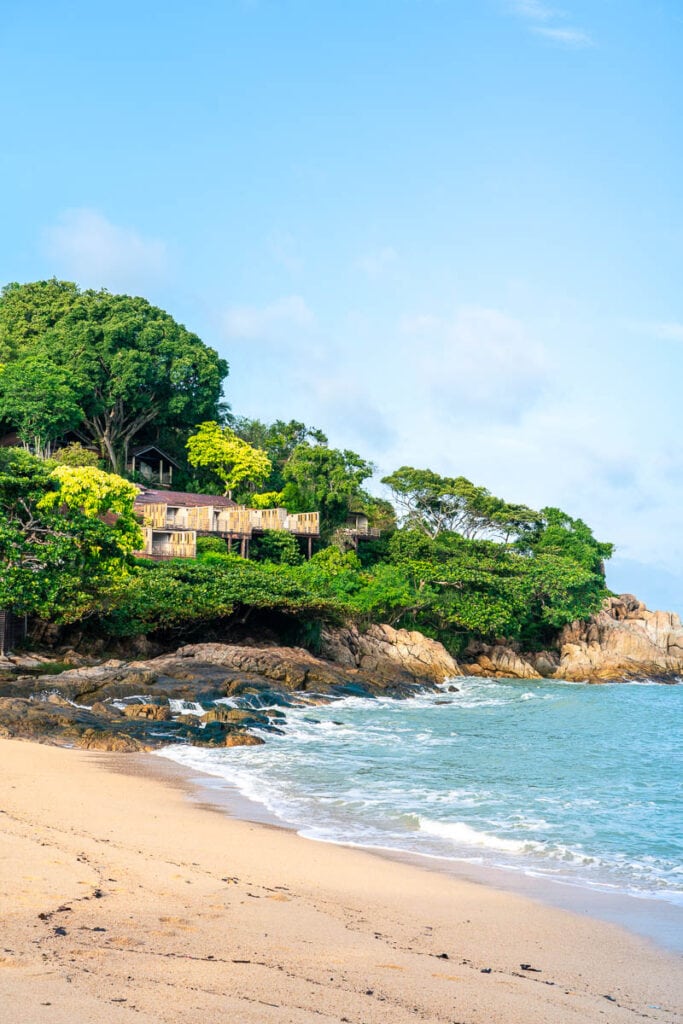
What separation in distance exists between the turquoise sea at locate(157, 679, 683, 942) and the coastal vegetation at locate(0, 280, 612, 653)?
10.1 metres

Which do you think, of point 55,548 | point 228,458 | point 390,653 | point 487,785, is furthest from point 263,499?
point 487,785

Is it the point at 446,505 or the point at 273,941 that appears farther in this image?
the point at 446,505

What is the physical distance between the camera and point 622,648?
1891 inches

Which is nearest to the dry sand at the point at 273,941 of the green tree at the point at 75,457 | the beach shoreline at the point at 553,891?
the beach shoreline at the point at 553,891

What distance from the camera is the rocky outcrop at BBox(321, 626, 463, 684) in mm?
37656

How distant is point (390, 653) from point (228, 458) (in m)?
16.3

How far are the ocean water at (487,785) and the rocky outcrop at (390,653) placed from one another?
8.28m

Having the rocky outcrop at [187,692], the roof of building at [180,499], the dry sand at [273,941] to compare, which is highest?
the roof of building at [180,499]

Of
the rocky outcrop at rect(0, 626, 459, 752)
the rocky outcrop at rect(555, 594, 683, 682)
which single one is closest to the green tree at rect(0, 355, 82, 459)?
the rocky outcrop at rect(0, 626, 459, 752)

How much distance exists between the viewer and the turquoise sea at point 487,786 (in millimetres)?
10703

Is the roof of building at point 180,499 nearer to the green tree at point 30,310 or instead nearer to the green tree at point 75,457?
the green tree at point 75,457

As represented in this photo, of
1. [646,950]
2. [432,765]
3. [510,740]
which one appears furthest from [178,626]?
[646,950]

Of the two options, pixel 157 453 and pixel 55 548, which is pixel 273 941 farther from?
pixel 157 453

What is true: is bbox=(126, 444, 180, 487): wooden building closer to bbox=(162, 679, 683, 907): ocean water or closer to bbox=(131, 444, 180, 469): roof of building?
bbox=(131, 444, 180, 469): roof of building
